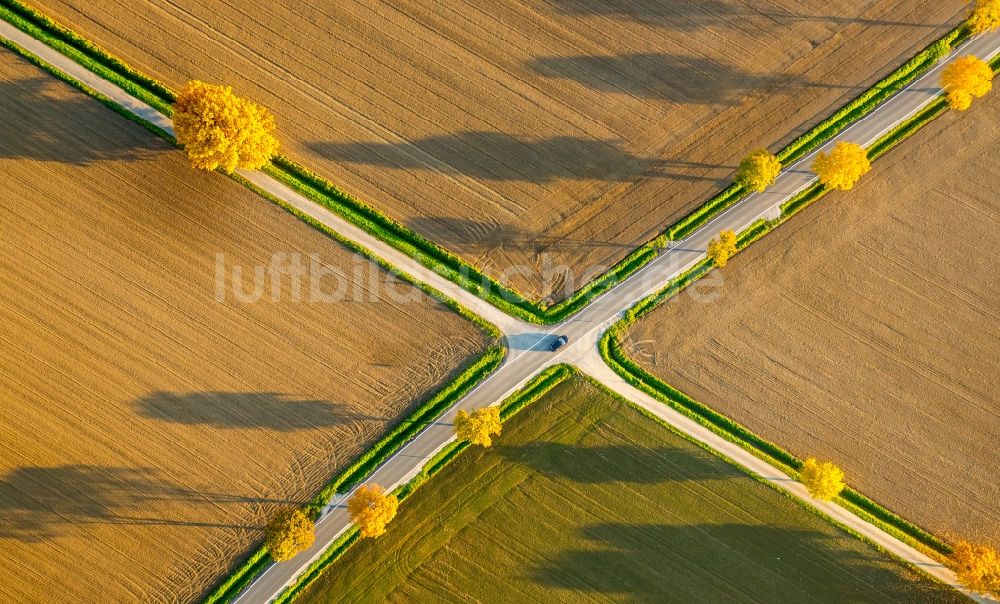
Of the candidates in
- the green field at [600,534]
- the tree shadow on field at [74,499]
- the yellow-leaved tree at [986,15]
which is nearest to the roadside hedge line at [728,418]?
the green field at [600,534]

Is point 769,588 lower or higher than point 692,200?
lower

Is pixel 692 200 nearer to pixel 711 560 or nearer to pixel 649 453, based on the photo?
pixel 649 453

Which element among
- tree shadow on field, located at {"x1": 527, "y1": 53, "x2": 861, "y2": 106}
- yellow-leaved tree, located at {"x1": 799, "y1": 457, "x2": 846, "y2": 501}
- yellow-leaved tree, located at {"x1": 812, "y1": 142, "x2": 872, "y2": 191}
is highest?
tree shadow on field, located at {"x1": 527, "y1": 53, "x2": 861, "y2": 106}

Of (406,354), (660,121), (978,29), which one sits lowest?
(406,354)

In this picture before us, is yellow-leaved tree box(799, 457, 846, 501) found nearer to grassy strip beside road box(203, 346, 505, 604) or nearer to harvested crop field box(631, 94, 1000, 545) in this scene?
harvested crop field box(631, 94, 1000, 545)

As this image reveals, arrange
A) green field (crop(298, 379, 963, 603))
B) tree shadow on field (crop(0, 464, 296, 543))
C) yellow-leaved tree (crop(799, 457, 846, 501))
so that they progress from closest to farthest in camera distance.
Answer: yellow-leaved tree (crop(799, 457, 846, 501)) → tree shadow on field (crop(0, 464, 296, 543)) → green field (crop(298, 379, 963, 603))

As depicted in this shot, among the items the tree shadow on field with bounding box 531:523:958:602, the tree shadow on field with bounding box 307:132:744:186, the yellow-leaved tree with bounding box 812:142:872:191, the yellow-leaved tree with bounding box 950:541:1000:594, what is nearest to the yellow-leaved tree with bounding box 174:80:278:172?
the tree shadow on field with bounding box 307:132:744:186

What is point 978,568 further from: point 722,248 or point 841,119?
point 841,119

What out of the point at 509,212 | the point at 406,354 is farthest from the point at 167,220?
the point at 509,212
